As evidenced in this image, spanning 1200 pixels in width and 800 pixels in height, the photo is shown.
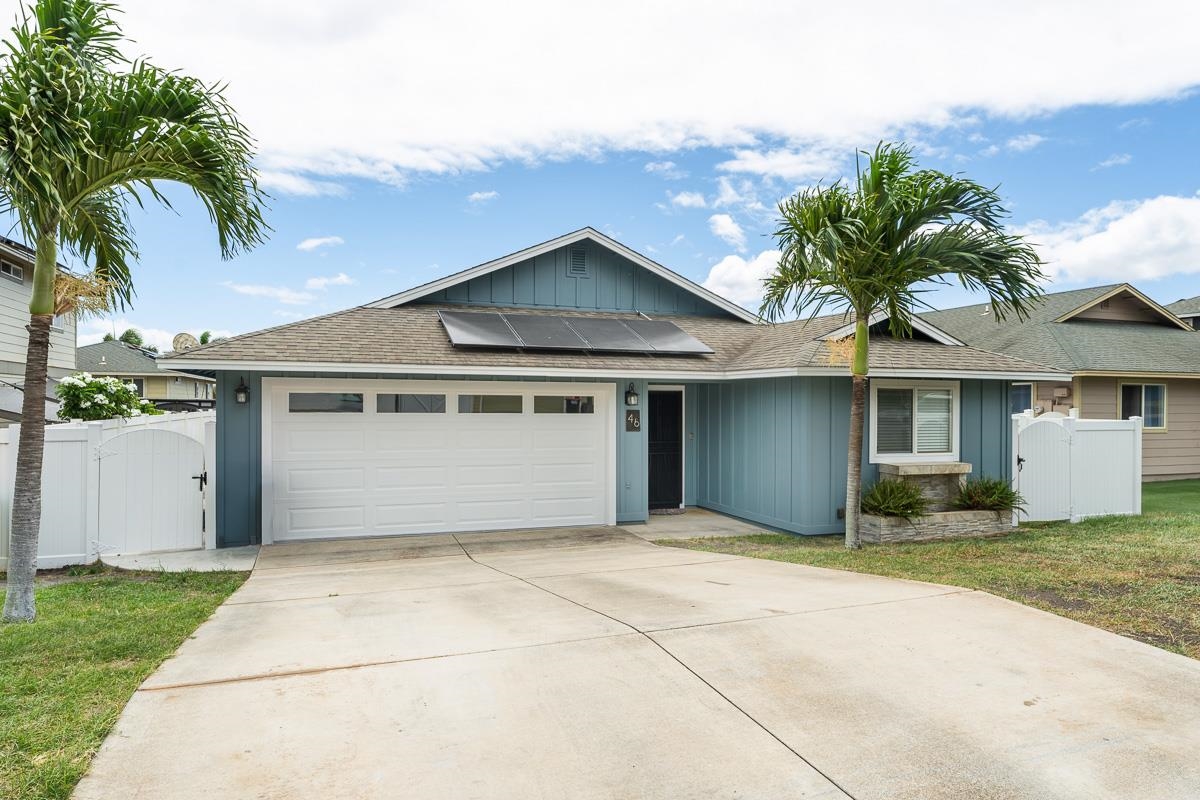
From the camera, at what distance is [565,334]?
10539 mm

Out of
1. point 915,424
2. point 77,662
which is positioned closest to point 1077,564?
point 915,424

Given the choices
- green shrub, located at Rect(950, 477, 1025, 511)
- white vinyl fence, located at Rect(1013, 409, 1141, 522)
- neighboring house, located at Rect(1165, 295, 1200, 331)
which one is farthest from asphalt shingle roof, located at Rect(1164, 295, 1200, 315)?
green shrub, located at Rect(950, 477, 1025, 511)

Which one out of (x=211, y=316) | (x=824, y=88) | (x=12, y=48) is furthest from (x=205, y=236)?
(x=211, y=316)

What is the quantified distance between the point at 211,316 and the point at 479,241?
2945 centimetres

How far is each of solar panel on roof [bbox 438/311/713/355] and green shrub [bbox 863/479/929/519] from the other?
3380 mm

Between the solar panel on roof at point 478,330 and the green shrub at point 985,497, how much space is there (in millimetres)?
6970

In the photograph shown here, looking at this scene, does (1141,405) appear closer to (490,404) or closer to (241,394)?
(490,404)

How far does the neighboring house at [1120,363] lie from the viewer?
15.1 metres

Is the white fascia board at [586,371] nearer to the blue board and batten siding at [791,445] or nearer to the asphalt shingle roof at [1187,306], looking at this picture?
the blue board and batten siding at [791,445]

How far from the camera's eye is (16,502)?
512 cm

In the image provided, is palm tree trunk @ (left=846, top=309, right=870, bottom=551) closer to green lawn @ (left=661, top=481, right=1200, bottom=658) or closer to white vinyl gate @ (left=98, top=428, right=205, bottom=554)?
green lawn @ (left=661, top=481, right=1200, bottom=658)

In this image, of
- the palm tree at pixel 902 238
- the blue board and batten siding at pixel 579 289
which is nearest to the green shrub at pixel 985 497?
the palm tree at pixel 902 238

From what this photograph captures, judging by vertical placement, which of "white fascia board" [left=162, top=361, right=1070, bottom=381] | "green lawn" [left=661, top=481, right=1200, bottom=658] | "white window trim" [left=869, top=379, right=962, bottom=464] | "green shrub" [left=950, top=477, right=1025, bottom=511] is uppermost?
"white fascia board" [left=162, top=361, right=1070, bottom=381]

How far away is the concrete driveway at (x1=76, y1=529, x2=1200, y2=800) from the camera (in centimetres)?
290
